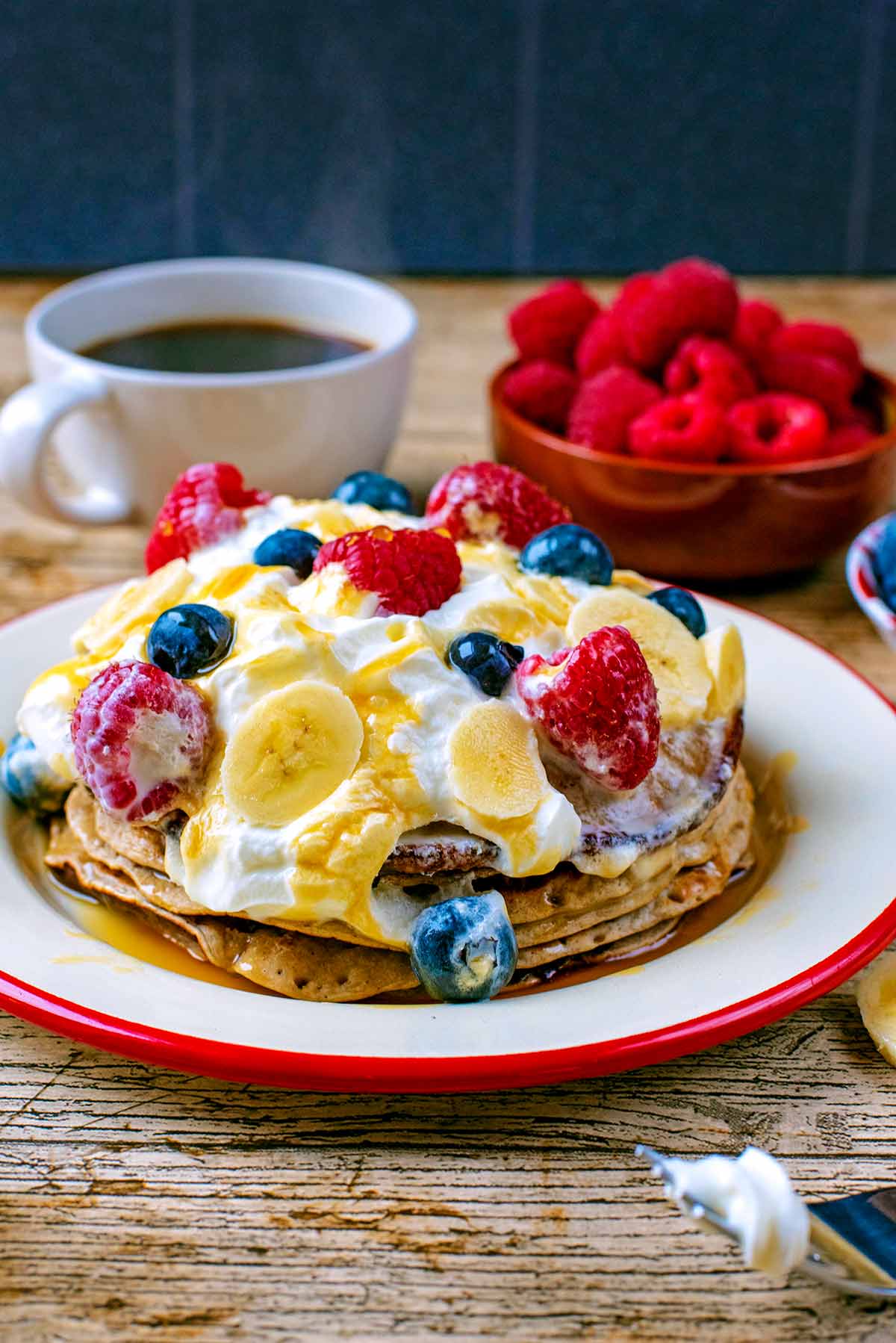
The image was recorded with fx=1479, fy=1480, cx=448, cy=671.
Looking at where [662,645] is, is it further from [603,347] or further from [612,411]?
[603,347]

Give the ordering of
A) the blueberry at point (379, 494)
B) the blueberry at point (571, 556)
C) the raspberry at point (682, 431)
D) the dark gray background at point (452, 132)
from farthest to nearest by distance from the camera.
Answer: the dark gray background at point (452, 132) → the raspberry at point (682, 431) → the blueberry at point (379, 494) → the blueberry at point (571, 556)

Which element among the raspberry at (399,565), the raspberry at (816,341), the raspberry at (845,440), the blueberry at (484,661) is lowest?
the raspberry at (845,440)

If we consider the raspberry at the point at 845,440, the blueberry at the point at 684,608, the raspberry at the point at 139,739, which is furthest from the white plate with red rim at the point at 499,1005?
the raspberry at the point at 845,440

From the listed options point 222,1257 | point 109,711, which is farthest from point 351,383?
point 222,1257

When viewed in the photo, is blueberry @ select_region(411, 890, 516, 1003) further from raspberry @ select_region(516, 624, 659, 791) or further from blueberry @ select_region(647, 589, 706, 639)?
blueberry @ select_region(647, 589, 706, 639)

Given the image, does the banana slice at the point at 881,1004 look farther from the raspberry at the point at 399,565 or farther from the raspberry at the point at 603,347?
the raspberry at the point at 603,347

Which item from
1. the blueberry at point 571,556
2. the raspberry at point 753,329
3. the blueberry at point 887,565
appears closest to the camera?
the blueberry at point 571,556

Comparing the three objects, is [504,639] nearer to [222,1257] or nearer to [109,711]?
[109,711]

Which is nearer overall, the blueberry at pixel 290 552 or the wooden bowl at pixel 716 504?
the blueberry at pixel 290 552
